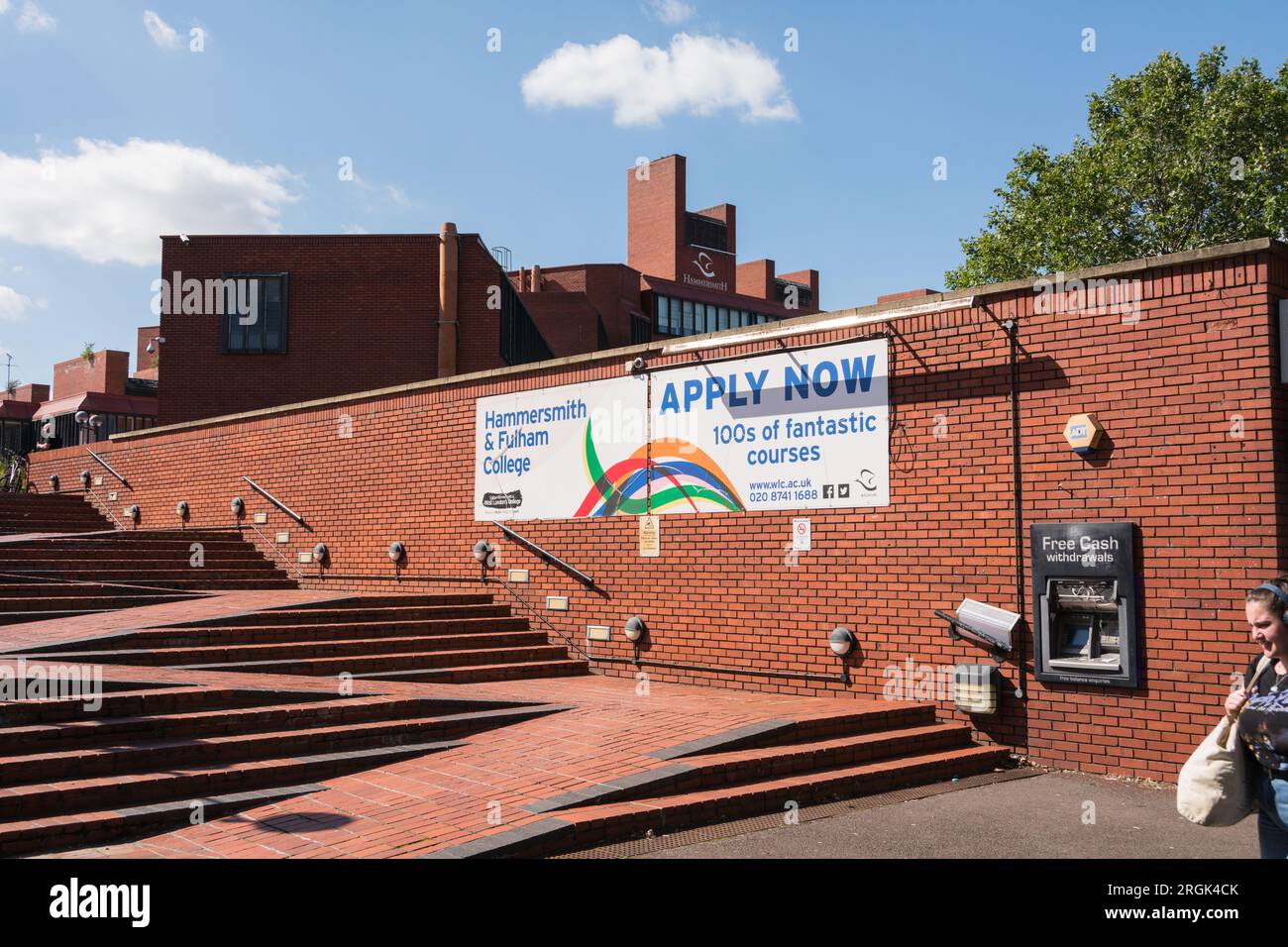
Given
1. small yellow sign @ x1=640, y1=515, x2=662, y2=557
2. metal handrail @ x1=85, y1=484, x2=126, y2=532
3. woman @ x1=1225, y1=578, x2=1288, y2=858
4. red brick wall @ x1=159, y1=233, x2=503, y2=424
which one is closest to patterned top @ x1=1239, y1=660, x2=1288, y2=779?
woman @ x1=1225, y1=578, x2=1288, y2=858

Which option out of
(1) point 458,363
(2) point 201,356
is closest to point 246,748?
(1) point 458,363

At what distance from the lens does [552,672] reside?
460 inches

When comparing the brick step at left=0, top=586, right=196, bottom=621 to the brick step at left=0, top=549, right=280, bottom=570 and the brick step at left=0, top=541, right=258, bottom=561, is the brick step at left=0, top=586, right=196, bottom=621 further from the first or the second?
the brick step at left=0, top=541, right=258, bottom=561

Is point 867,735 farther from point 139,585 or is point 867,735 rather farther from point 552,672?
point 139,585

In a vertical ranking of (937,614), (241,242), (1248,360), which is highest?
(241,242)

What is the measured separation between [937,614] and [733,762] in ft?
9.11

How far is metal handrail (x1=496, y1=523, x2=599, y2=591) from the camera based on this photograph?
1210cm

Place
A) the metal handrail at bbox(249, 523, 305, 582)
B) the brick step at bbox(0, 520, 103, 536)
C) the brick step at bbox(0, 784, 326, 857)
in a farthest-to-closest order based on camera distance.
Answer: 1. the brick step at bbox(0, 520, 103, 536)
2. the metal handrail at bbox(249, 523, 305, 582)
3. the brick step at bbox(0, 784, 326, 857)

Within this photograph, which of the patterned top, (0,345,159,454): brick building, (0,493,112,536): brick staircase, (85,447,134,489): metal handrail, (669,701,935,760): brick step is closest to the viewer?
the patterned top

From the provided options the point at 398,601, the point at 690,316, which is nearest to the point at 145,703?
the point at 398,601

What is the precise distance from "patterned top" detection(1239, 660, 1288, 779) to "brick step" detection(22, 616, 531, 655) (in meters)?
8.49

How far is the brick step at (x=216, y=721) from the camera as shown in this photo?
6.81m

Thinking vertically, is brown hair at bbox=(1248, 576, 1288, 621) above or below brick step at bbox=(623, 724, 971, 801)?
above

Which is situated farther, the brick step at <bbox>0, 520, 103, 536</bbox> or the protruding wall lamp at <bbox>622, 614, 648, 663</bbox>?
the brick step at <bbox>0, 520, 103, 536</bbox>
